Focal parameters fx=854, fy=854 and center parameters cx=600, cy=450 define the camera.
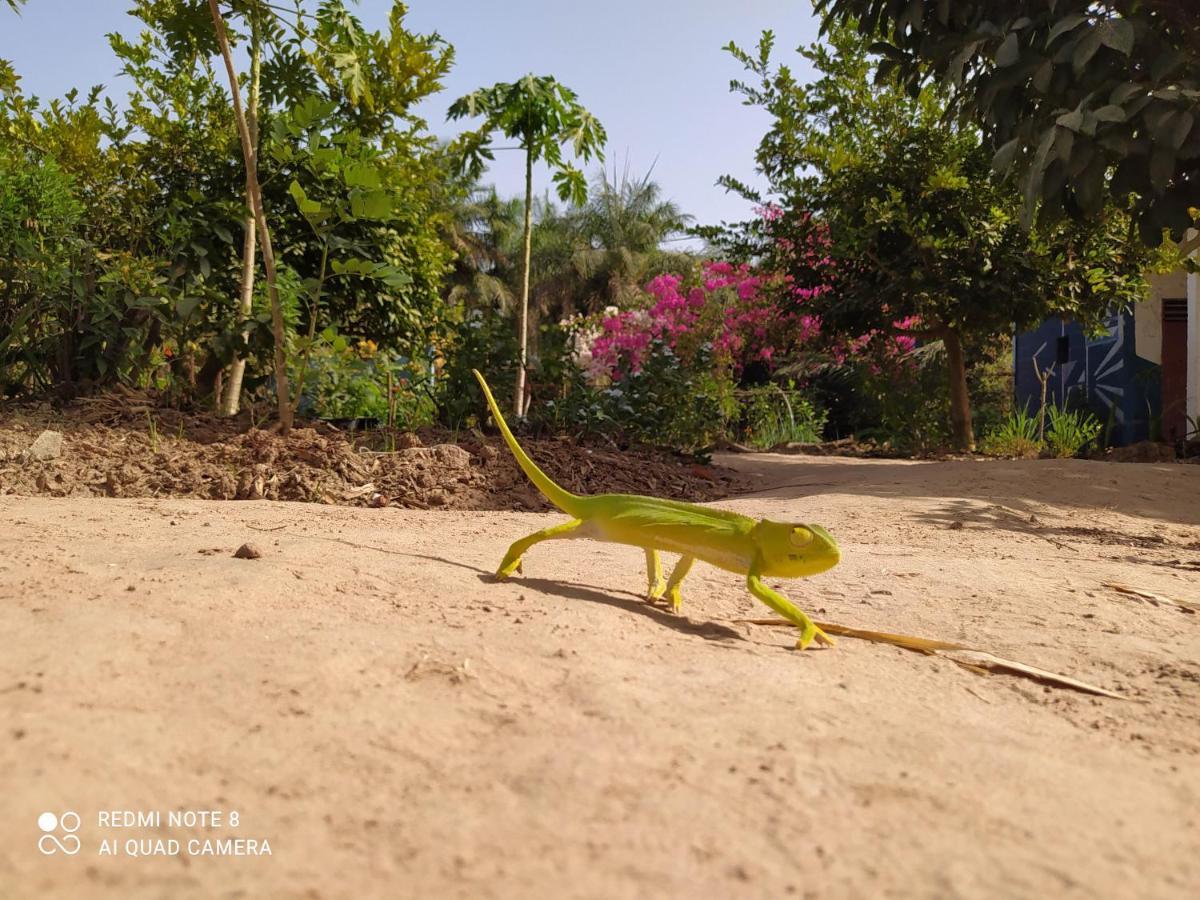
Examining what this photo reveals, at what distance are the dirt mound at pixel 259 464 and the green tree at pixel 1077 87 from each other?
2.88 m

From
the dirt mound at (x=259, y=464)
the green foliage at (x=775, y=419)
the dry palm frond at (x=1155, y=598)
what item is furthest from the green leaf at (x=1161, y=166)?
the green foliage at (x=775, y=419)

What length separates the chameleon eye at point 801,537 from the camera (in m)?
2.19

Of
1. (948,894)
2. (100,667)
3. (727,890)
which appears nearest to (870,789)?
(948,894)


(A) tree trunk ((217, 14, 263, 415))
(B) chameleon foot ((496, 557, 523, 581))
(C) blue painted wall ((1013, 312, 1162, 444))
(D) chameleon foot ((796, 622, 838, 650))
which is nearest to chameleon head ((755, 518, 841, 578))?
(D) chameleon foot ((796, 622, 838, 650))

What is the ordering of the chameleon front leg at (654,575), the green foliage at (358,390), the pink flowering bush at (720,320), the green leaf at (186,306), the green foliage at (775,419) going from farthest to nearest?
the green foliage at (775,419), the pink flowering bush at (720,320), the green foliage at (358,390), the green leaf at (186,306), the chameleon front leg at (654,575)

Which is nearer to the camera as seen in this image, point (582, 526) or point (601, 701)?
point (601, 701)

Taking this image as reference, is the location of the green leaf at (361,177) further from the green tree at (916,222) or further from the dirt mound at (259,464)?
A: the green tree at (916,222)

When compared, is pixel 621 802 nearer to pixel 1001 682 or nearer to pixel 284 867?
pixel 284 867

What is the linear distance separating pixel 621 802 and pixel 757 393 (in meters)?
11.9

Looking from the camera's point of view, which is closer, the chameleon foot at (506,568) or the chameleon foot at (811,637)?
the chameleon foot at (811,637)

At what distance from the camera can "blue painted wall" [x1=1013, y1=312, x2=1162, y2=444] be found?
12352 millimetres

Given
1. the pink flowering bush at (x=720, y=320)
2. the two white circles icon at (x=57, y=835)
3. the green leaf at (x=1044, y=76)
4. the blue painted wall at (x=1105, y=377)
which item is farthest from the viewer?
the blue painted wall at (x=1105, y=377)

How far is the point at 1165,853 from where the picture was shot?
45.7 inches

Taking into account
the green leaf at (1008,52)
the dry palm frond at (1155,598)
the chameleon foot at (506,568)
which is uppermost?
the green leaf at (1008,52)
